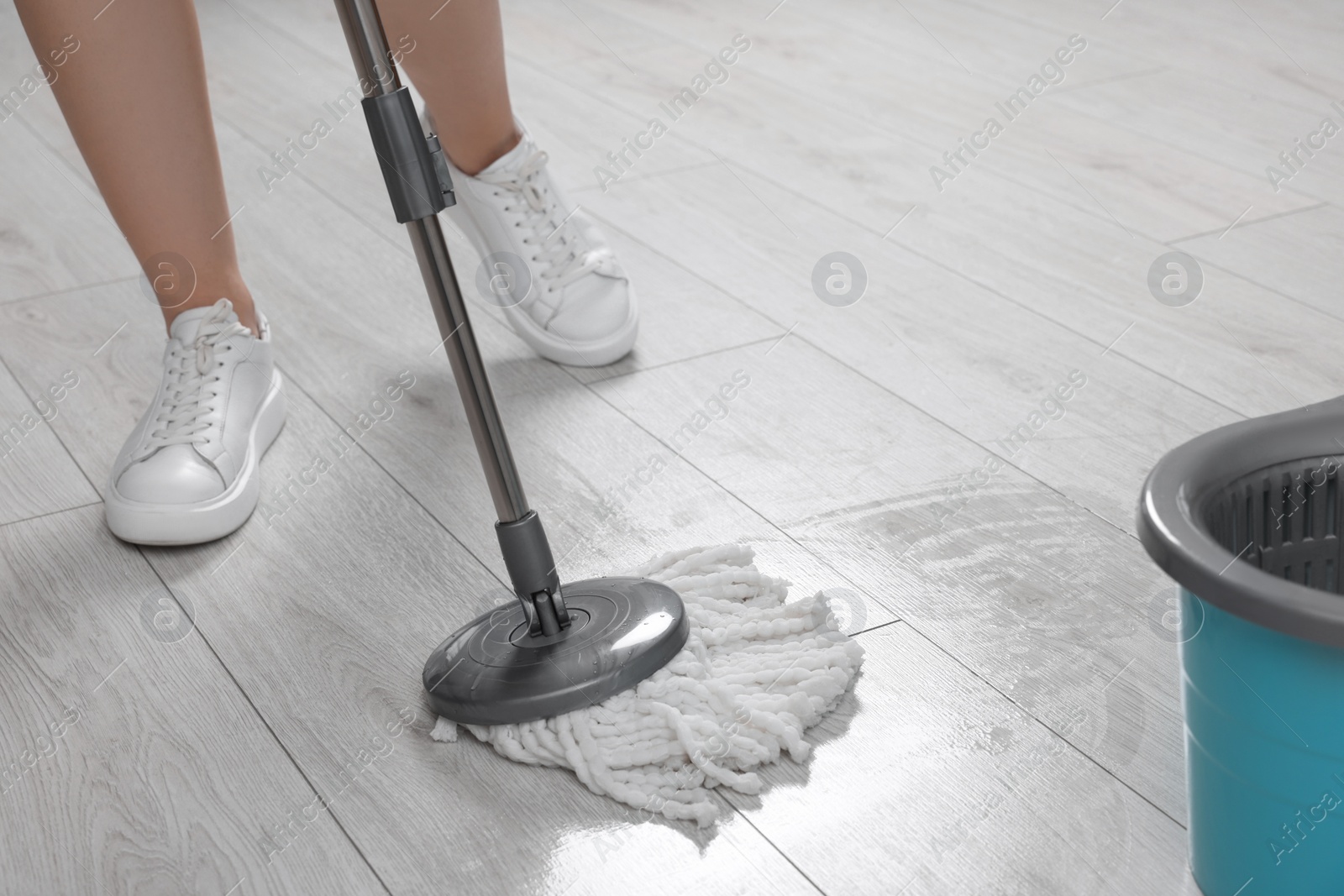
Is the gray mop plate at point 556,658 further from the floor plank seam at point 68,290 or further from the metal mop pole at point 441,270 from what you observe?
the floor plank seam at point 68,290

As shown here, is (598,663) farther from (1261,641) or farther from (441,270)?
(1261,641)

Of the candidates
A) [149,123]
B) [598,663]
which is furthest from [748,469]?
[149,123]

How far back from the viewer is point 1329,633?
488 millimetres

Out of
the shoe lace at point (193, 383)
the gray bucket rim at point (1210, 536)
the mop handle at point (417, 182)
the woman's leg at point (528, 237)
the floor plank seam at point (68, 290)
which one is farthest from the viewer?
the floor plank seam at point (68, 290)

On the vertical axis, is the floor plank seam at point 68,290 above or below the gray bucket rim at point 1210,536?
below

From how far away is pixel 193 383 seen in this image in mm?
1104

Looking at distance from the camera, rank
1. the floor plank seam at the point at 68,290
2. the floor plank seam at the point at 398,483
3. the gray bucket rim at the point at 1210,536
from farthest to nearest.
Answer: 1. the floor plank seam at the point at 68,290
2. the floor plank seam at the point at 398,483
3. the gray bucket rim at the point at 1210,536

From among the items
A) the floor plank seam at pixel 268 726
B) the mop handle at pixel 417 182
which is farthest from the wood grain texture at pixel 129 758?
the mop handle at pixel 417 182

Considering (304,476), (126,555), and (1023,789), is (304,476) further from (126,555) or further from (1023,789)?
(1023,789)

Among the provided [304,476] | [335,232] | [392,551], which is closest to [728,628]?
[392,551]

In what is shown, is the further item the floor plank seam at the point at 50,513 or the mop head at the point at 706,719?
the floor plank seam at the point at 50,513

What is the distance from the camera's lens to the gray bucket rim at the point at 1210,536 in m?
0.50

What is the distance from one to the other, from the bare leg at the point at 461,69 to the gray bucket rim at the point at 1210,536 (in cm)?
74

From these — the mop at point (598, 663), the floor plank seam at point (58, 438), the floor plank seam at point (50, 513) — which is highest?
the mop at point (598, 663)
